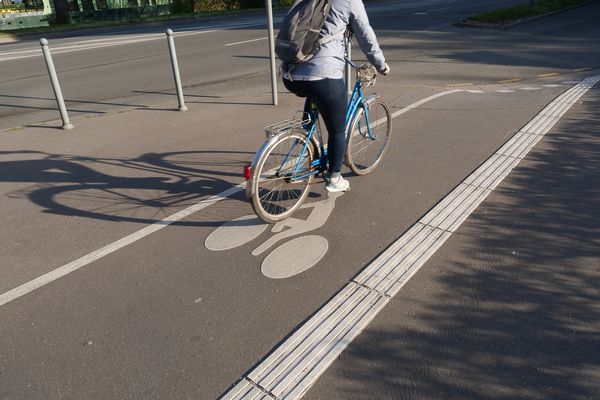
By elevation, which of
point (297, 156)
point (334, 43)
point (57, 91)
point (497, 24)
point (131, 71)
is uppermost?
point (334, 43)

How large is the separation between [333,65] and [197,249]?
6.02 ft

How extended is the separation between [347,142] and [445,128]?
2.41 metres

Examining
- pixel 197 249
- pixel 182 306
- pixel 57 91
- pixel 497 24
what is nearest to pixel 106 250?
pixel 197 249

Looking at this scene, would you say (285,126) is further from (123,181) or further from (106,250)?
(123,181)

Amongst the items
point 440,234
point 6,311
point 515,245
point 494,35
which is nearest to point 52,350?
point 6,311

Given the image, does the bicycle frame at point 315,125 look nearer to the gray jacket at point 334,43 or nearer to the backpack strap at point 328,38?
the gray jacket at point 334,43

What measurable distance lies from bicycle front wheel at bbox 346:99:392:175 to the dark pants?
0.41 meters

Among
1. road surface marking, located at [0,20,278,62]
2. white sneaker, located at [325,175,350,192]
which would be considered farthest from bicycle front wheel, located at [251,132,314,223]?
road surface marking, located at [0,20,278,62]

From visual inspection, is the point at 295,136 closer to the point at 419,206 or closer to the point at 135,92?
the point at 419,206

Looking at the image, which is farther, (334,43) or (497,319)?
(334,43)

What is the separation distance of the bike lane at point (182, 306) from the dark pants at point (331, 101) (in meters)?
0.57

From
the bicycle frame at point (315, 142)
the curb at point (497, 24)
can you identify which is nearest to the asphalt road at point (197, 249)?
the bicycle frame at point (315, 142)

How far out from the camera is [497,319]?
2824 mm

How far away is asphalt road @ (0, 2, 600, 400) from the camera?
2.52 meters
